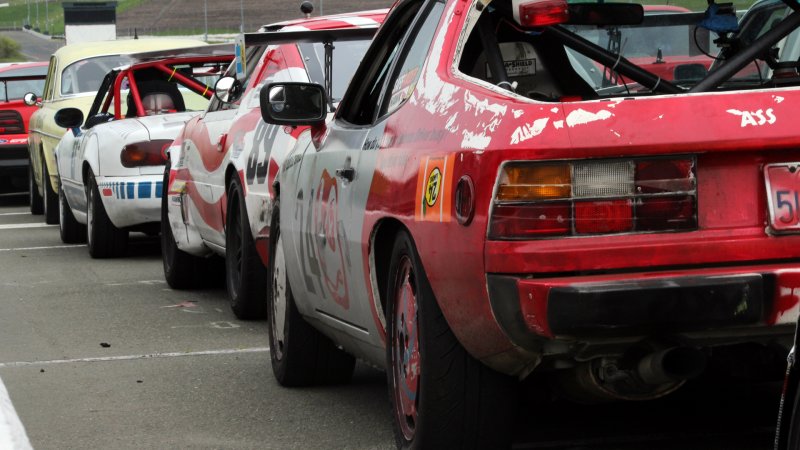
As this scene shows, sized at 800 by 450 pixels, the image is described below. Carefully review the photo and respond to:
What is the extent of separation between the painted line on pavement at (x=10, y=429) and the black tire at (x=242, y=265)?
210 centimetres

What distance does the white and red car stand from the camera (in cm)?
844

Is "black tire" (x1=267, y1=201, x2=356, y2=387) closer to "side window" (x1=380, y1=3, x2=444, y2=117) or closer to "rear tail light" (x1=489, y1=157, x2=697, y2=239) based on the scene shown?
"side window" (x1=380, y1=3, x2=444, y2=117)

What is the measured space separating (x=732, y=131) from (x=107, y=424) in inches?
116

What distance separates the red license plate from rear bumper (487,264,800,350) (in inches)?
4.5

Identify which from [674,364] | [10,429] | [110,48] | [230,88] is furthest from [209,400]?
[110,48]

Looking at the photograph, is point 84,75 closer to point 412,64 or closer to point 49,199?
point 49,199

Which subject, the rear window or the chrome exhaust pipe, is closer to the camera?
the chrome exhaust pipe

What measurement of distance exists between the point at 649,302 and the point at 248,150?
16.0 feet

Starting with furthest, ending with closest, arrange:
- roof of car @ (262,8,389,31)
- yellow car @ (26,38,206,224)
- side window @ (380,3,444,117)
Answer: yellow car @ (26,38,206,224) < roof of car @ (262,8,389,31) < side window @ (380,3,444,117)

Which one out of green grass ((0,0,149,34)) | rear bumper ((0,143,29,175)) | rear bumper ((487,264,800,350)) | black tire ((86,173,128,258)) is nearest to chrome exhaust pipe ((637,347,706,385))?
rear bumper ((487,264,800,350))

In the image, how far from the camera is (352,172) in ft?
18.6

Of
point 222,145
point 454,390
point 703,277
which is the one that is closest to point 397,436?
point 454,390

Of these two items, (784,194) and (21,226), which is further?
(21,226)

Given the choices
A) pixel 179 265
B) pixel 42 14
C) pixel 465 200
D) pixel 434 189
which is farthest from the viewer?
pixel 42 14
